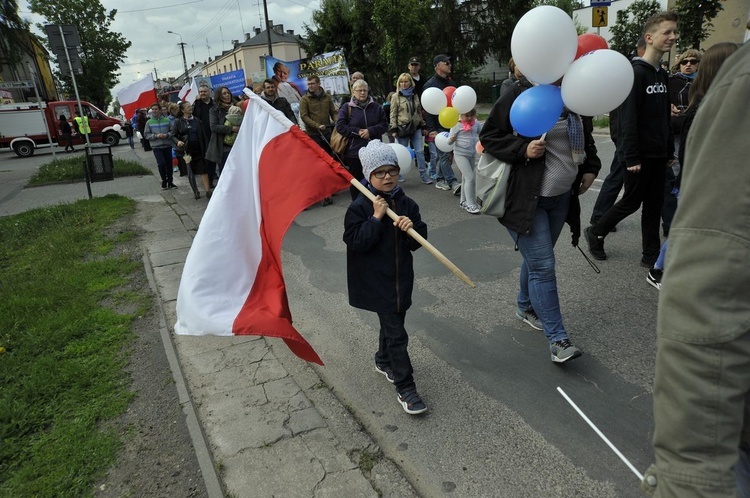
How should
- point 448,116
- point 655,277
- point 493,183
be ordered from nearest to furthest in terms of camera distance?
point 493,183 < point 655,277 < point 448,116

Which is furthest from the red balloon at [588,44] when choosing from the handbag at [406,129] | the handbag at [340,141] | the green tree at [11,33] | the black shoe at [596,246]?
the green tree at [11,33]

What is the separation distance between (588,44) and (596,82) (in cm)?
76

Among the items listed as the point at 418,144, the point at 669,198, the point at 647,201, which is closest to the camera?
the point at 647,201

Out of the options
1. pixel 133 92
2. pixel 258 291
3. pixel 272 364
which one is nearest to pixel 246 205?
pixel 258 291

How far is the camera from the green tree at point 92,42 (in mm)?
43531

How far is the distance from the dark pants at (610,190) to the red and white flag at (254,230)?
3419 mm

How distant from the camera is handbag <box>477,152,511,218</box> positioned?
3.35 meters

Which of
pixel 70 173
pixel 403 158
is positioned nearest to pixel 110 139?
pixel 70 173

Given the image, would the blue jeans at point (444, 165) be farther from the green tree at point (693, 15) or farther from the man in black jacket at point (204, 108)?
the green tree at point (693, 15)

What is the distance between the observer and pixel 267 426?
9.85ft

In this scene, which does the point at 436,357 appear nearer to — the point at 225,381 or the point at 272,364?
the point at 272,364

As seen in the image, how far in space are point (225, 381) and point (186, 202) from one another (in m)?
7.02

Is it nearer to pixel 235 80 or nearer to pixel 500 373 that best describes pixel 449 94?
pixel 500 373

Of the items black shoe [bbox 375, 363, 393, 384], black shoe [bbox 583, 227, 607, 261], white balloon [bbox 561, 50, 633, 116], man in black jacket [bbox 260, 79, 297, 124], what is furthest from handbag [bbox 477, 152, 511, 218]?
man in black jacket [bbox 260, 79, 297, 124]
